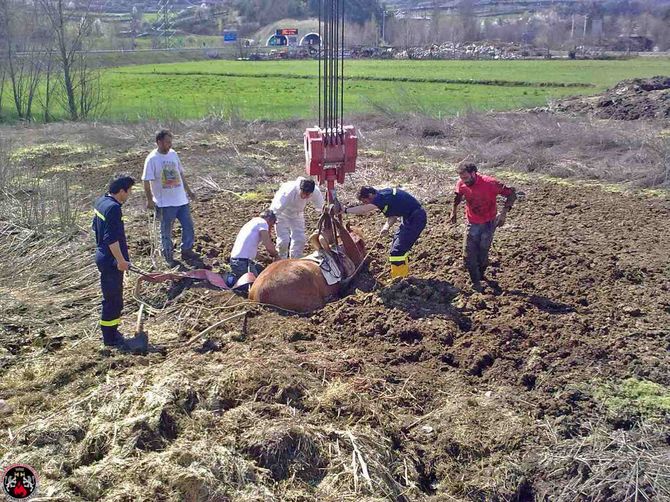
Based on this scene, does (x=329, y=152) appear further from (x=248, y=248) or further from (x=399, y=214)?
(x=248, y=248)

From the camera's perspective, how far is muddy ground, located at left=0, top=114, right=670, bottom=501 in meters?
4.60

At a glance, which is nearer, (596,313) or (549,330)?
(549,330)

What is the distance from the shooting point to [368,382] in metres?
5.77

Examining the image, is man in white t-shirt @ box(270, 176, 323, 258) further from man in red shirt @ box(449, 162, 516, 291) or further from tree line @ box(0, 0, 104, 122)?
tree line @ box(0, 0, 104, 122)

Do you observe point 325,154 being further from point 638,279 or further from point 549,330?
point 638,279

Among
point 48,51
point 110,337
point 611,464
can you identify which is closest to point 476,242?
point 611,464

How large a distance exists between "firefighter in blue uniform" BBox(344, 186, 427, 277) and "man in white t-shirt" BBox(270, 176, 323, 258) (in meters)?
0.95

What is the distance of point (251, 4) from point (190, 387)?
119 meters

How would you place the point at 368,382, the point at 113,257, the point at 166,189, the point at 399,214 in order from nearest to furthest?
the point at 368,382, the point at 113,257, the point at 399,214, the point at 166,189

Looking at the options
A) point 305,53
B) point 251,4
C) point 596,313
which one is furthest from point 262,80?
point 251,4

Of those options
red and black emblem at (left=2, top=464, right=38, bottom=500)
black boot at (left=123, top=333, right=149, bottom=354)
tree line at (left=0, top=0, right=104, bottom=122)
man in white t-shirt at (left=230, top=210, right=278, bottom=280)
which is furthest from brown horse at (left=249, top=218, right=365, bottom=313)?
tree line at (left=0, top=0, right=104, bottom=122)

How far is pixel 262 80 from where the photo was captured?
4431cm

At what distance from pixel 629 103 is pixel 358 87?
57.1 ft

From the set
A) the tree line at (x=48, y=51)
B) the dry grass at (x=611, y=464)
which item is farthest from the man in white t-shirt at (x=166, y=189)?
the tree line at (x=48, y=51)
